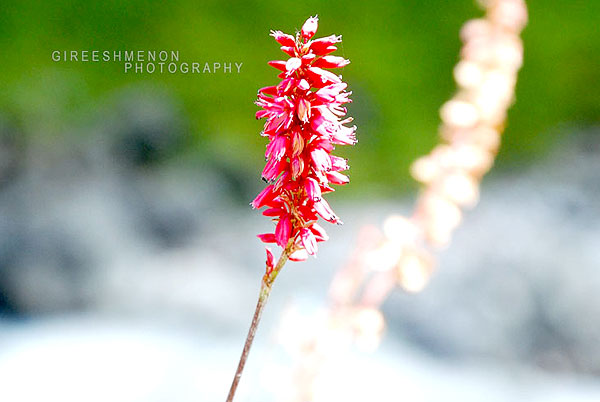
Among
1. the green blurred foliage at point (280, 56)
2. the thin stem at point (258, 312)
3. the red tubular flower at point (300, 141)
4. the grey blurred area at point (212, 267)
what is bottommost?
the thin stem at point (258, 312)

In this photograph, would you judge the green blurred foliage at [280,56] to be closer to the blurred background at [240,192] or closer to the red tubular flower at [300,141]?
the blurred background at [240,192]

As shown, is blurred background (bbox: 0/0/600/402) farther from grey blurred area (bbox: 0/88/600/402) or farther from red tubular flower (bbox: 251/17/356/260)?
red tubular flower (bbox: 251/17/356/260)

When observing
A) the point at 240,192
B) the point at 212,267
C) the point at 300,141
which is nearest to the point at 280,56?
the point at 240,192

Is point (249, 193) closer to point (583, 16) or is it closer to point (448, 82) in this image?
point (448, 82)

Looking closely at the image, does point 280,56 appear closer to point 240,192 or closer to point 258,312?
point 240,192

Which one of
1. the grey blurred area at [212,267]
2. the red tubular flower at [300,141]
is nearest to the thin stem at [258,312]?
the red tubular flower at [300,141]

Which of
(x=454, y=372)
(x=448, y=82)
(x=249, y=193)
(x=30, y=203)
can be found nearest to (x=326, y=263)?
(x=249, y=193)
